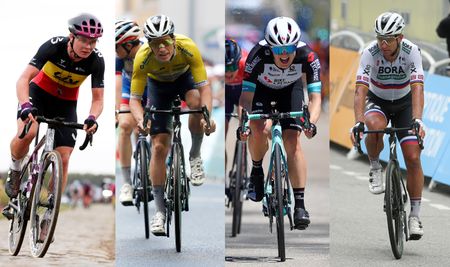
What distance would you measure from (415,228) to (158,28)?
238 cm

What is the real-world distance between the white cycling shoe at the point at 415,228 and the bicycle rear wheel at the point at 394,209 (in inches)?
2.3

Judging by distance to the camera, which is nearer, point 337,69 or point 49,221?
point 49,221

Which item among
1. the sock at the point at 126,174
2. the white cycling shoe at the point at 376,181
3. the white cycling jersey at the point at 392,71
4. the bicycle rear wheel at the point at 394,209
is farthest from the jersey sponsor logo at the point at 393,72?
the sock at the point at 126,174

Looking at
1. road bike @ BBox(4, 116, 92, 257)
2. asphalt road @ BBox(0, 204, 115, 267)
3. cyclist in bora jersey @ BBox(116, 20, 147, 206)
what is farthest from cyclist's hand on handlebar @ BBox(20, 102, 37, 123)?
cyclist in bora jersey @ BBox(116, 20, 147, 206)

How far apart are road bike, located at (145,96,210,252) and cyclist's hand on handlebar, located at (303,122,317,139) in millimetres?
716

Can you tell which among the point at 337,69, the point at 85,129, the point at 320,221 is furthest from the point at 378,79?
the point at 85,129

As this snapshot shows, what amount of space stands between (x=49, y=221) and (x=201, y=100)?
1417 millimetres

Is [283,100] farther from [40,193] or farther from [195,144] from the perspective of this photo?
[40,193]

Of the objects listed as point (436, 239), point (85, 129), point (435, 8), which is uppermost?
point (435, 8)

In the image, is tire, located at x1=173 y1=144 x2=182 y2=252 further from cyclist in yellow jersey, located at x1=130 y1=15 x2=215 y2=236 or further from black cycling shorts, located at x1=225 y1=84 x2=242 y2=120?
black cycling shorts, located at x1=225 y1=84 x2=242 y2=120

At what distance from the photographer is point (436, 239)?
11352 millimetres

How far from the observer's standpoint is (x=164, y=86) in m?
11.3

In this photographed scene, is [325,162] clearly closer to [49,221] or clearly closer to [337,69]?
[337,69]

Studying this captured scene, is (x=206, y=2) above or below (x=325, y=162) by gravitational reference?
above
